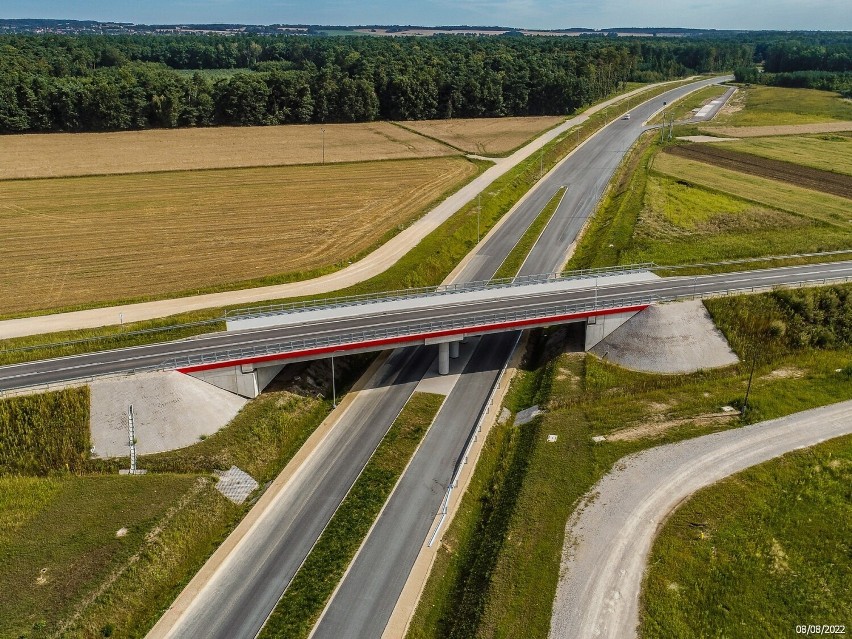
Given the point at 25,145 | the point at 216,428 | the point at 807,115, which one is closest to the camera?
the point at 216,428

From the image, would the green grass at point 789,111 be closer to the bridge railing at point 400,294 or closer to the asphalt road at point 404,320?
the asphalt road at point 404,320

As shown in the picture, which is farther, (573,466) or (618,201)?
(618,201)

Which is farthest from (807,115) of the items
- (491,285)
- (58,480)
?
(58,480)

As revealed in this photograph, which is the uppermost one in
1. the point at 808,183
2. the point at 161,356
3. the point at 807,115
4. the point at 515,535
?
the point at 807,115

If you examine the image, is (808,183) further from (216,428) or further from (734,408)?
(216,428)
